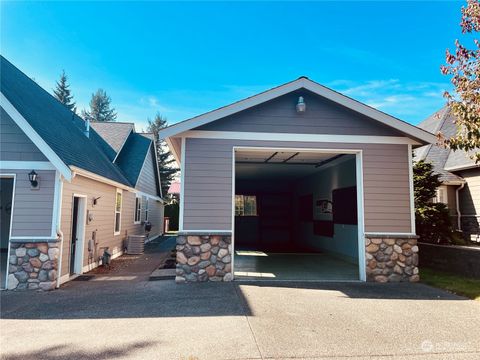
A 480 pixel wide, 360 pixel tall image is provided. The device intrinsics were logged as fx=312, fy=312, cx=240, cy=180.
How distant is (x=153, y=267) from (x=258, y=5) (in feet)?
25.9

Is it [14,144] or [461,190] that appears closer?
[14,144]

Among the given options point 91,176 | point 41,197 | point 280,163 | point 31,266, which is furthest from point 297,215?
point 31,266

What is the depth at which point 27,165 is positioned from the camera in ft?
20.9

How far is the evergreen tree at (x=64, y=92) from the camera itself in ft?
122

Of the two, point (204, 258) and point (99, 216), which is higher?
point (99, 216)

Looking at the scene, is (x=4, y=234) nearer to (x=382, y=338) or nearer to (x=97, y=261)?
(x=97, y=261)

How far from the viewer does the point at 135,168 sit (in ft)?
48.8

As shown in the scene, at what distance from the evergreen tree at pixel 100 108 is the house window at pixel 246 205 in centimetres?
3346

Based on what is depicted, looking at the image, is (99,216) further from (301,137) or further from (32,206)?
(301,137)

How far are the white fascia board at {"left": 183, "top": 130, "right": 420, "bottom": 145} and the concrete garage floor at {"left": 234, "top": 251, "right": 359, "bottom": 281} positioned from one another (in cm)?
315

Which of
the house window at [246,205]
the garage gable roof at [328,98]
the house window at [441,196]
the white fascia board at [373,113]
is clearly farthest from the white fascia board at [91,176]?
the house window at [441,196]

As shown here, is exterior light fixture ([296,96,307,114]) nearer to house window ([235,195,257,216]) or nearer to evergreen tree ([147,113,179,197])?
house window ([235,195,257,216])

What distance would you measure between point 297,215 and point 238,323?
11.6 m

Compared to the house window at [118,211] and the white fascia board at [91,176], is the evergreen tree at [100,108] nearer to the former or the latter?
the house window at [118,211]
